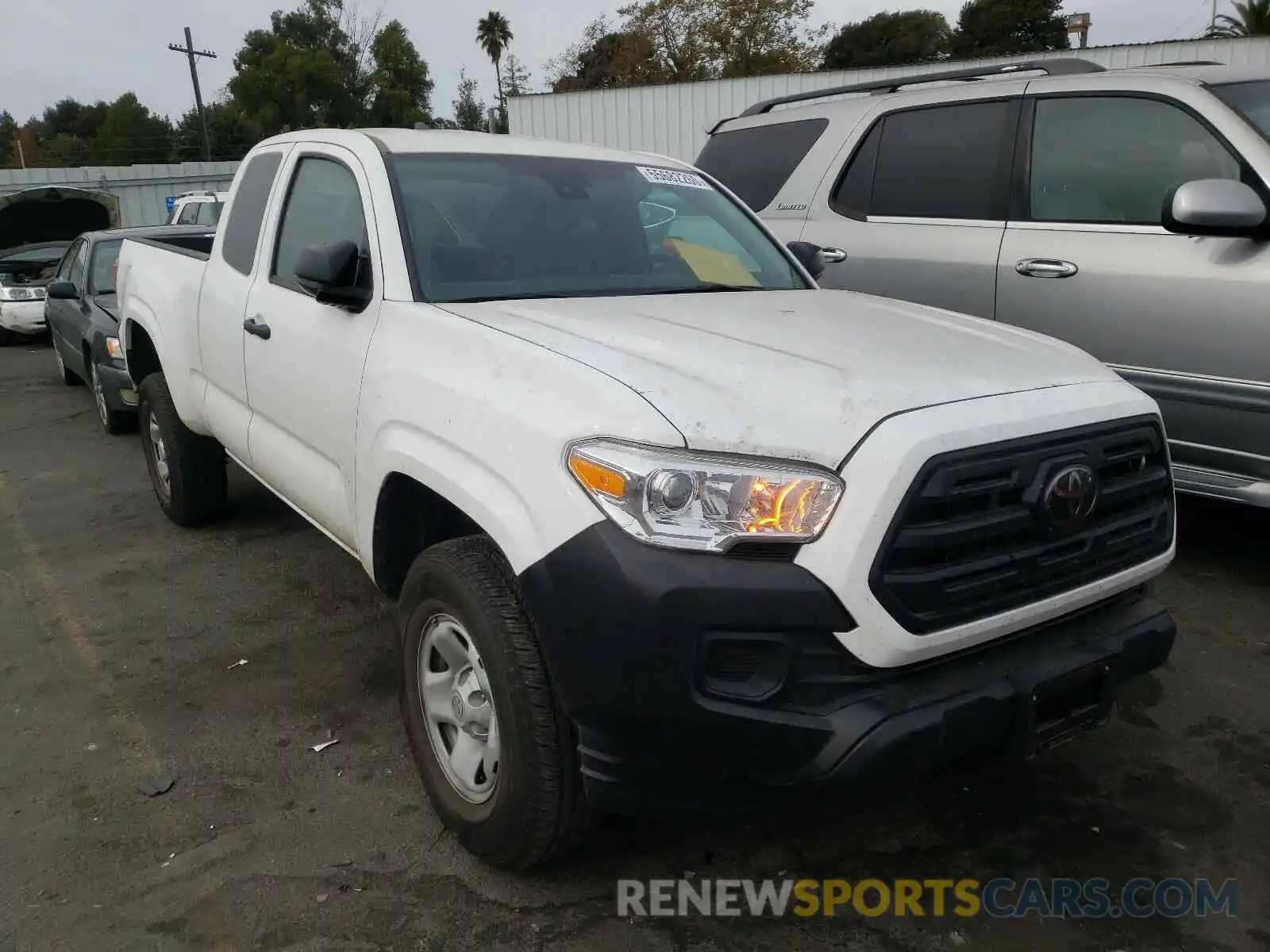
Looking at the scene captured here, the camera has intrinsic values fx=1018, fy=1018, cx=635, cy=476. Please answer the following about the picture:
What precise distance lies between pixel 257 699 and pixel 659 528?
220 cm

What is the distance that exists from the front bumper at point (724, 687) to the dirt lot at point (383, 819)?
0.34 meters

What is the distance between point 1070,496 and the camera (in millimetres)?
2219

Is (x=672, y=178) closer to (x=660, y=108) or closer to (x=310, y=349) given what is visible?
(x=310, y=349)

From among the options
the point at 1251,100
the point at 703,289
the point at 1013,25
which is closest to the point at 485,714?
the point at 703,289

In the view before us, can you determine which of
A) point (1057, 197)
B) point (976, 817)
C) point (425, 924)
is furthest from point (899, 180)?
point (425, 924)

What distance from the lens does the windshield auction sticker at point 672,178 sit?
390 centimetres

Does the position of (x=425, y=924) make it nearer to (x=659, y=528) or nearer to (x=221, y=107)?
(x=659, y=528)

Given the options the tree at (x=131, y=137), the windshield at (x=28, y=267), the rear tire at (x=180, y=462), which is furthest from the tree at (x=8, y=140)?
the rear tire at (x=180, y=462)

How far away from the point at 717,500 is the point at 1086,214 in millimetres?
3263

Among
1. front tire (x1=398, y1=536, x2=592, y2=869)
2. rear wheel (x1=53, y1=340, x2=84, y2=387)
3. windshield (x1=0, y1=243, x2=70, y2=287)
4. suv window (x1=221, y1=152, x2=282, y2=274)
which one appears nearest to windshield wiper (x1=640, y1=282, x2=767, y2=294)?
front tire (x1=398, y1=536, x2=592, y2=869)

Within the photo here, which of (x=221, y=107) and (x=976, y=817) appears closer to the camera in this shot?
(x=976, y=817)

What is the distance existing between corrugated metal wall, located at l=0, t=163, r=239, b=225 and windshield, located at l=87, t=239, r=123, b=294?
59.4 feet

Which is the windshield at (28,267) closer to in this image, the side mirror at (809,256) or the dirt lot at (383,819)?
the dirt lot at (383,819)

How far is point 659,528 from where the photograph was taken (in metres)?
2.04
